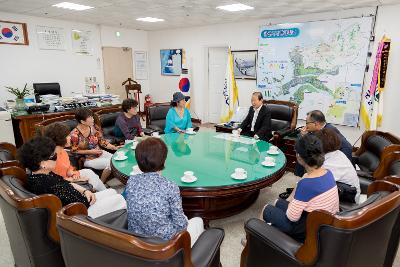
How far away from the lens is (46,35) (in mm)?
5930

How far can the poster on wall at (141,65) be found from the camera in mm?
8055

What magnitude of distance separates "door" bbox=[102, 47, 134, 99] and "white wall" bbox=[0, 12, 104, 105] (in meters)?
0.20

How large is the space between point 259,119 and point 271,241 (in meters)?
2.63

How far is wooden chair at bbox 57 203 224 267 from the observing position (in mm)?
992

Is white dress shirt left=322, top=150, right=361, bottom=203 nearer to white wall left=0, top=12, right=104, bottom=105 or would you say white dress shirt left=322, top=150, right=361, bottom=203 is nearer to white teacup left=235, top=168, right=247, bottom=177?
white teacup left=235, top=168, right=247, bottom=177

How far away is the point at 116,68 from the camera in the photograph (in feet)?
24.4

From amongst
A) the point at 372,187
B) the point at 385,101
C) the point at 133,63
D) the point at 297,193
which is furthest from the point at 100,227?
the point at 133,63

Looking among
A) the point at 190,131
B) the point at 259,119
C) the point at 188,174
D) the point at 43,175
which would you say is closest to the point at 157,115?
the point at 190,131

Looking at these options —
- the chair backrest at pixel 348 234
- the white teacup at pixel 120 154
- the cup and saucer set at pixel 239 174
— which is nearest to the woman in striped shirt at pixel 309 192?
the chair backrest at pixel 348 234

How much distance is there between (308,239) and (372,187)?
0.59 metres

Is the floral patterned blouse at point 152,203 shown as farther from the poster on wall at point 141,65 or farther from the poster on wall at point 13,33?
the poster on wall at point 141,65

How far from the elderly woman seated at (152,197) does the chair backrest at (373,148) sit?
6.46 ft

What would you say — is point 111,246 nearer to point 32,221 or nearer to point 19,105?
point 32,221

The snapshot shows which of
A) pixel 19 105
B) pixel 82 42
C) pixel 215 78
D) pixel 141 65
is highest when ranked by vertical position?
pixel 82 42
